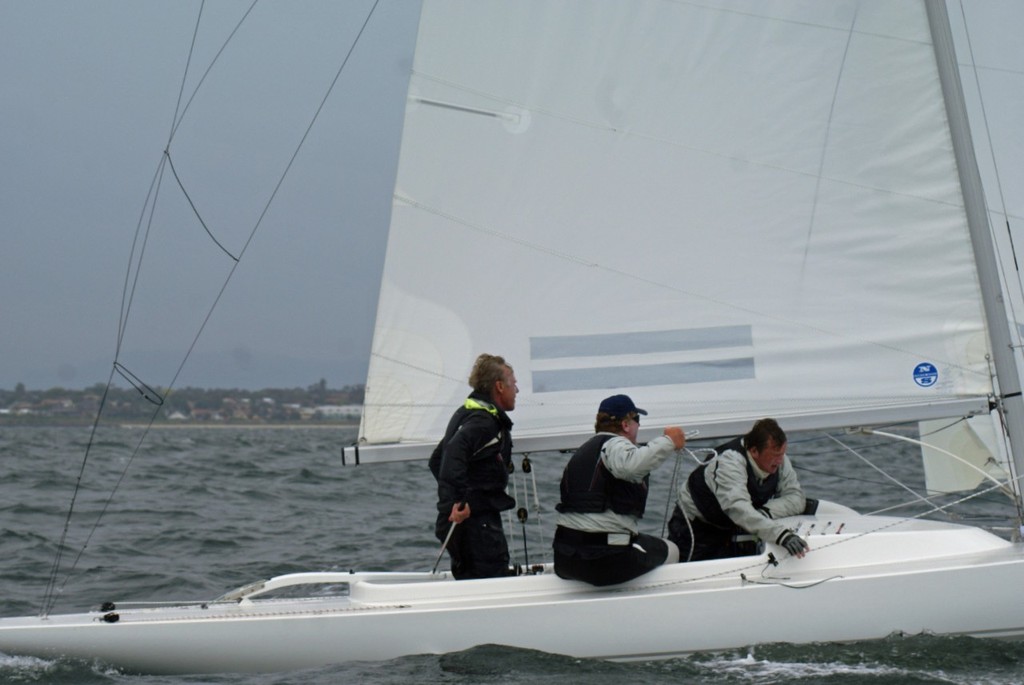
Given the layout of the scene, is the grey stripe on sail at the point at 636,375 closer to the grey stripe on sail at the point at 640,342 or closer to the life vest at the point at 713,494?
the grey stripe on sail at the point at 640,342

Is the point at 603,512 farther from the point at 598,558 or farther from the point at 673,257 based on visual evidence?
the point at 673,257

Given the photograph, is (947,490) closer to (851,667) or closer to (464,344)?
(851,667)

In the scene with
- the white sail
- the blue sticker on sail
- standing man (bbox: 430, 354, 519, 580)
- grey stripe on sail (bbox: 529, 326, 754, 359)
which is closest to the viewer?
standing man (bbox: 430, 354, 519, 580)

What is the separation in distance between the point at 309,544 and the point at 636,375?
3.87 metres

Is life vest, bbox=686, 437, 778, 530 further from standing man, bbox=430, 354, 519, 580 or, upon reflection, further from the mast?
the mast

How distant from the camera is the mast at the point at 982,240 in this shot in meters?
4.99

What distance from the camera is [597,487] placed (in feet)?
15.4

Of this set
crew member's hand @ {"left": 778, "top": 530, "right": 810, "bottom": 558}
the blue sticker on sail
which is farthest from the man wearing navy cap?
the blue sticker on sail

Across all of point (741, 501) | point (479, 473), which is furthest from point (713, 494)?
point (479, 473)

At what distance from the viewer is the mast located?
4.99 meters

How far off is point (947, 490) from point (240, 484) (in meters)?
8.85

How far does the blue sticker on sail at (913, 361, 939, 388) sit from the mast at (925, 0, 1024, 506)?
0.24 metres

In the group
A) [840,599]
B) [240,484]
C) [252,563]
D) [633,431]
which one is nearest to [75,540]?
[252,563]

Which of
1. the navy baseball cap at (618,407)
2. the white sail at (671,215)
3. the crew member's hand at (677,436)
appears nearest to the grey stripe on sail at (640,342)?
the white sail at (671,215)
